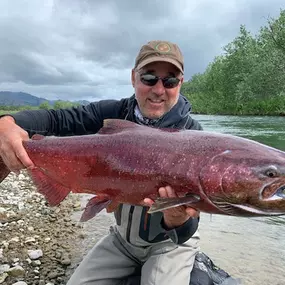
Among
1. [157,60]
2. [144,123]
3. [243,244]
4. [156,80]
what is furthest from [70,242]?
[157,60]

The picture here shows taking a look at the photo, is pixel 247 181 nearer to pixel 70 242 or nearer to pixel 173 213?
pixel 173 213

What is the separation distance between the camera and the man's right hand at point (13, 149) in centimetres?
311

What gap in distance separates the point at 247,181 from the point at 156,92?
5.69ft

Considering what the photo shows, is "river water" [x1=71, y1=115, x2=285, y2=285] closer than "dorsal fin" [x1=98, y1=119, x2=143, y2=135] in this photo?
No

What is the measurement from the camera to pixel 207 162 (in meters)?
2.46

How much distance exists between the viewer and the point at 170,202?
7.97 feet

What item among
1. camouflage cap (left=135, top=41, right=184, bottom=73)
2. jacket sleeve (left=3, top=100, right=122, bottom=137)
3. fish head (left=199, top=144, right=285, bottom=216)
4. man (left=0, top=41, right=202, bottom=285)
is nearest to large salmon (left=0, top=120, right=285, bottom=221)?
fish head (left=199, top=144, right=285, bottom=216)

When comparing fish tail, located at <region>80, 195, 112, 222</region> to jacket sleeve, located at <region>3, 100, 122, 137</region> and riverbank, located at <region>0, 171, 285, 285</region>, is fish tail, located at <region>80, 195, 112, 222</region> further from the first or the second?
riverbank, located at <region>0, 171, 285, 285</region>

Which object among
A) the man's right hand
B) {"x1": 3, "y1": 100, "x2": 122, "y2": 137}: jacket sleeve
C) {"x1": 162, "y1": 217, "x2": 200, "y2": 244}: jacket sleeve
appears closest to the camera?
the man's right hand

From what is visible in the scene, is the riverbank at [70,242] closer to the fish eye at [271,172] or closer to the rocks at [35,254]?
the rocks at [35,254]

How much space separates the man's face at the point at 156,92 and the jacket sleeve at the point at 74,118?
18.8 inches

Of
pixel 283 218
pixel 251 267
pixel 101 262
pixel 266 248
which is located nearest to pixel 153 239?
pixel 101 262

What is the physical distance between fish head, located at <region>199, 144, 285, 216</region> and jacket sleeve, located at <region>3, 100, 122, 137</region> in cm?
207

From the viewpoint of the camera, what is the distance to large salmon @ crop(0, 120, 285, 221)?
2316 millimetres
